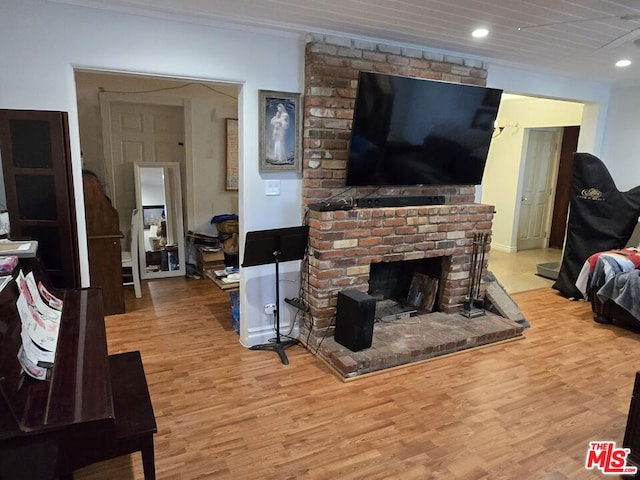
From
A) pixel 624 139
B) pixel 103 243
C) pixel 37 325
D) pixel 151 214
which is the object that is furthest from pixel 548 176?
pixel 37 325

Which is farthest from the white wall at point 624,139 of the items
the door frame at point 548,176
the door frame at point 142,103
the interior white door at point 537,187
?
the door frame at point 142,103

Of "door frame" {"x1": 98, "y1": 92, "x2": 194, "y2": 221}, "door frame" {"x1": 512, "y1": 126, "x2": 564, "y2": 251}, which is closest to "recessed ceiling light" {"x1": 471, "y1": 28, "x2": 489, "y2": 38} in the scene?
"door frame" {"x1": 98, "y1": 92, "x2": 194, "y2": 221}

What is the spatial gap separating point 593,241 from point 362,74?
3.45 metres

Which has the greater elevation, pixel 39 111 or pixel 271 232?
pixel 39 111

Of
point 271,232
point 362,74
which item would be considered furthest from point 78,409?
point 362,74

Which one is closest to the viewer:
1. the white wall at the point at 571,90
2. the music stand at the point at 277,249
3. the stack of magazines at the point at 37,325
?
the stack of magazines at the point at 37,325

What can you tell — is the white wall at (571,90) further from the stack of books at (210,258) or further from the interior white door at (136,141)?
the interior white door at (136,141)

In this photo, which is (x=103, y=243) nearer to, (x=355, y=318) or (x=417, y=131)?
(x=355, y=318)

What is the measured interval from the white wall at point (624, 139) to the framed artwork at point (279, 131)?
13.3 feet

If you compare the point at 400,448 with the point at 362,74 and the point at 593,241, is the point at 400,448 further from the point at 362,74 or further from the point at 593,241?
the point at 593,241

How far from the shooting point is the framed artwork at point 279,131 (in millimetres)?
3104

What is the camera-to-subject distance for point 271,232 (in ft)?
9.96

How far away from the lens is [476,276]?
3.96m

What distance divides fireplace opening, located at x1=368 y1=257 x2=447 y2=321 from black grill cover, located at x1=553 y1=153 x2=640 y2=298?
1893 mm
